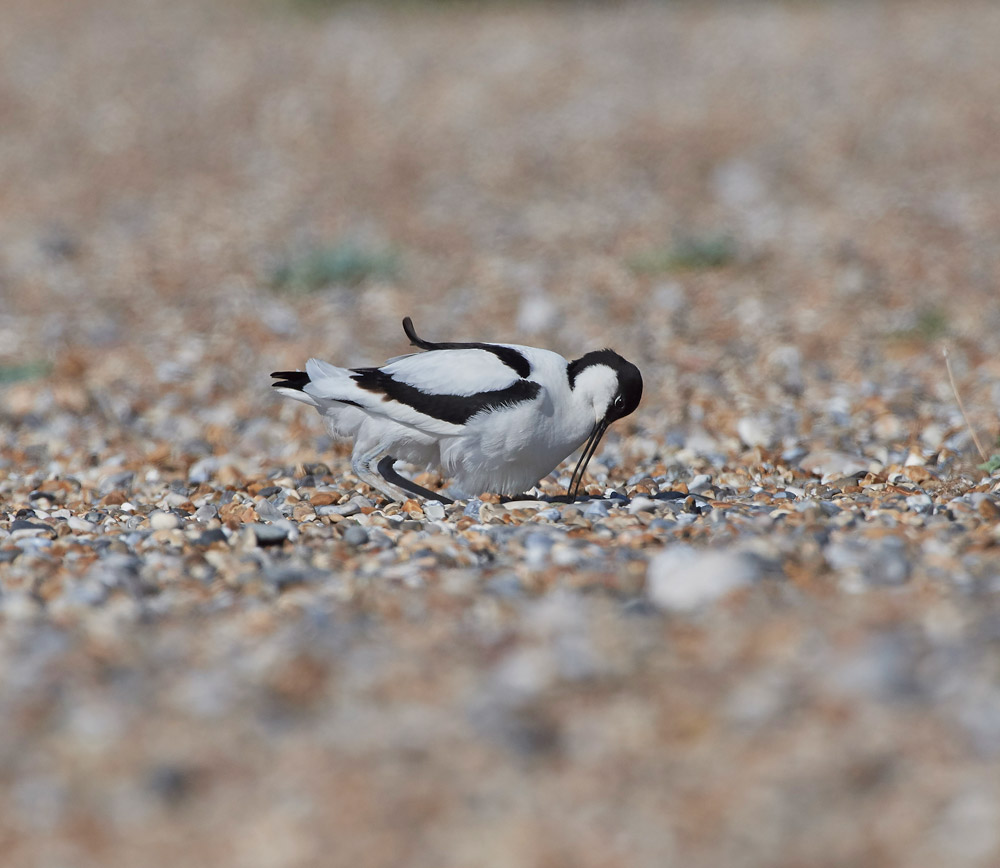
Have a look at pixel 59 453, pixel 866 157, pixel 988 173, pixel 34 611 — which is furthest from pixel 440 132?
pixel 34 611

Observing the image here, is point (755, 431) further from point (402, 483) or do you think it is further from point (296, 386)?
point (296, 386)

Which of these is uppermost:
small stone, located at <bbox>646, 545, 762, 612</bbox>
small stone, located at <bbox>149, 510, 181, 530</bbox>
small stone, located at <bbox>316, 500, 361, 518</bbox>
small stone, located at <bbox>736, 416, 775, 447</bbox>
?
small stone, located at <bbox>646, 545, 762, 612</bbox>

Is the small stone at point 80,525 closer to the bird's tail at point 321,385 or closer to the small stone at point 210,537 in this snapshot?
the small stone at point 210,537

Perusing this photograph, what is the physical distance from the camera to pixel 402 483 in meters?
5.11

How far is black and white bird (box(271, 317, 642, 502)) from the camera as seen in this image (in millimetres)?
4645

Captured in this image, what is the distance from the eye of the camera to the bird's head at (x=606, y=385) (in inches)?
186

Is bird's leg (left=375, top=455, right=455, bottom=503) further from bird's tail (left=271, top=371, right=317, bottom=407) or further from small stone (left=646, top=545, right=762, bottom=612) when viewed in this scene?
small stone (left=646, top=545, right=762, bottom=612)

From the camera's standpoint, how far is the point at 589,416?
4.82 metres

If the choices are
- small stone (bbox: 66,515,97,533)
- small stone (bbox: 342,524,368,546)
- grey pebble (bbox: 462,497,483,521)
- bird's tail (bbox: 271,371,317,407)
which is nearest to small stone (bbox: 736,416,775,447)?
grey pebble (bbox: 462,497,483,521)

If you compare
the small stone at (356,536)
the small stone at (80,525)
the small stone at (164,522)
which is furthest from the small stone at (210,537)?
the small stone at (80,525)

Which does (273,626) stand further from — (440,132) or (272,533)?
(440,132)

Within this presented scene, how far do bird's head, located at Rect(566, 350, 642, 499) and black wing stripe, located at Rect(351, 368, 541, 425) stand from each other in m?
0.24

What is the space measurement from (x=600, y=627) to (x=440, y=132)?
10380 mm

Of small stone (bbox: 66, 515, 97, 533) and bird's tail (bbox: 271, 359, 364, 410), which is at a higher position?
bird's tail (bbox: 271, 359, 364, 410)
